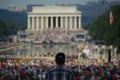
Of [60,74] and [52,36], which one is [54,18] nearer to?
[52,36]

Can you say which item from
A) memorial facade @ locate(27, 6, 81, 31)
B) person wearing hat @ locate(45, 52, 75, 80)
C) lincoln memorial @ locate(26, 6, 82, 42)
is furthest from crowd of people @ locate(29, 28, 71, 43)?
person wearing hat @ locate(45, 52, 75, 80)

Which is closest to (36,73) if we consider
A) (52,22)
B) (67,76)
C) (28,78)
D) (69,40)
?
(28,78)

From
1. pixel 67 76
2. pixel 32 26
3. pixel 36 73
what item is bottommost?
pixel 32 26

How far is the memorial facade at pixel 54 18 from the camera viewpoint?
173000mm

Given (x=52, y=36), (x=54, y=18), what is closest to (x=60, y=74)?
(x=52, y=36)

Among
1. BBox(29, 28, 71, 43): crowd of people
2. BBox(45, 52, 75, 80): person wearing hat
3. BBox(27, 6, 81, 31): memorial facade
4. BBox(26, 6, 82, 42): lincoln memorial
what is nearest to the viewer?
BBox(45, 52, 75, 80): person wearing hat

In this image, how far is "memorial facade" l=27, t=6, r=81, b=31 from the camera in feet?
568

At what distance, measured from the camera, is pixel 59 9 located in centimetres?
17825

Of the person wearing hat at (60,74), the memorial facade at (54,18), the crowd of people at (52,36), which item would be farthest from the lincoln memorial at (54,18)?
the person wearing hat at (60,74)

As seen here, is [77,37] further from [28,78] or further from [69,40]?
[28,78]

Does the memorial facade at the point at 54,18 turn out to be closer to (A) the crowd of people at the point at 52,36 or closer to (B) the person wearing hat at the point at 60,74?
(A) the crowd of people at the point at 52,36

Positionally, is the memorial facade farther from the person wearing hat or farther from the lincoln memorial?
the person wearing hat

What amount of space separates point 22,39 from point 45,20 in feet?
131

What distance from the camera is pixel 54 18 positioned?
177500 mm
